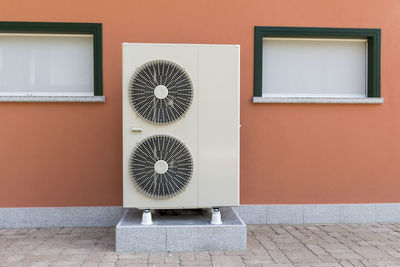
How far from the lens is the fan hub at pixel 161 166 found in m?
3.71

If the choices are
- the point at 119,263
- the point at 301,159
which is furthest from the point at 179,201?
the point at 301,159

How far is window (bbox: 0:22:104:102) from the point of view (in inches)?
186

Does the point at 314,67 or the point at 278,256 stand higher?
the point at 314,67

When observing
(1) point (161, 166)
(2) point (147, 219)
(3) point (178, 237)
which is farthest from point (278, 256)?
(1) point (161, 166)

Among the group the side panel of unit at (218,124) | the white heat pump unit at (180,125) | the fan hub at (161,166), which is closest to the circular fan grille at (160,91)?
the white heat pump unit at (180,125)

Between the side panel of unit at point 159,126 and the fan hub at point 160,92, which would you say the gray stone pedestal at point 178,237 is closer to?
the side panel of unit at point 159,126

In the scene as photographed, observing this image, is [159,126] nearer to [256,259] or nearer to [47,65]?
[256,259]

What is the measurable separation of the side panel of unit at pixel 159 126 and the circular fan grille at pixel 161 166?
0.05 m

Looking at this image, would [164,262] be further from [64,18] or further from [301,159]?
[64,18]

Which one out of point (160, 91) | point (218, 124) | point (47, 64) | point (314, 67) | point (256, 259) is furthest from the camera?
point (314, 67)

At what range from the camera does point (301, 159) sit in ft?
15.9

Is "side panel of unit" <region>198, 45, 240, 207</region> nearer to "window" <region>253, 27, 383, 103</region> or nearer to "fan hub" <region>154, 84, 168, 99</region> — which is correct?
"fan hub" <region>154, 84, 168, 99</region>

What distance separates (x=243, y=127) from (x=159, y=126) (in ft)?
4.85

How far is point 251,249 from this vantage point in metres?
3.80
